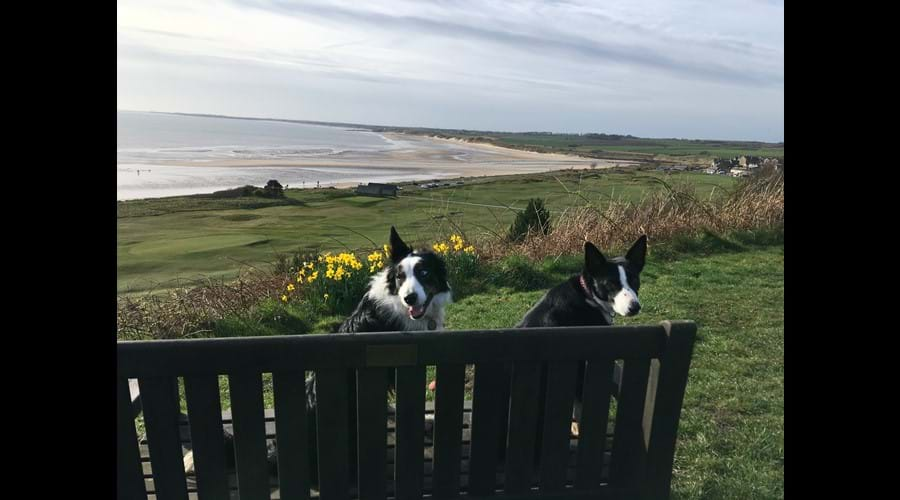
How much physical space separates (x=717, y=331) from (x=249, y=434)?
18.5ft

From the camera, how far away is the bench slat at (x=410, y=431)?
2.39 metres

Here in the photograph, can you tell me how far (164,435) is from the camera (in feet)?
7.64

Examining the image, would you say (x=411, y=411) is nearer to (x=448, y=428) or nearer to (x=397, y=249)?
(x=448, y=428)

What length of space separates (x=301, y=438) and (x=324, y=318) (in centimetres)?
530

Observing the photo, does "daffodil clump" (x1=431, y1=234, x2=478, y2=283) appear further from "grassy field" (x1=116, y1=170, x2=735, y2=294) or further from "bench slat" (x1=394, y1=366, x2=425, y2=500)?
"bench slat" (x1=394, y1=366, x2=425, y2=500)

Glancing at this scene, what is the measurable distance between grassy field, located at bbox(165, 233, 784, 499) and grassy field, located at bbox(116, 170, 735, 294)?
2.40m

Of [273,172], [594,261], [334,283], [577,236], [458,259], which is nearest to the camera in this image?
[594,261]

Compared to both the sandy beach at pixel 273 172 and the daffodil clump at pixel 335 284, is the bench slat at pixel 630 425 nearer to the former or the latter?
the daffodil clump at pixel 335 284

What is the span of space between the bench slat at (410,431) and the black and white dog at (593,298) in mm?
1623

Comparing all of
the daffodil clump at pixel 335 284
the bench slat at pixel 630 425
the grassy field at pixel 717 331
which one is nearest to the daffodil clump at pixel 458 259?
the grassy field at pixel 717 331

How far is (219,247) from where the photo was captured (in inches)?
528

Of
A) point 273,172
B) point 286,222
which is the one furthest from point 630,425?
point 273,172

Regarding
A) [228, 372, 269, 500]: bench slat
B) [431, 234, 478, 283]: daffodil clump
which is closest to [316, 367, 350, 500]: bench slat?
[228, 372, 269, 500]: bench slat
